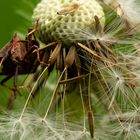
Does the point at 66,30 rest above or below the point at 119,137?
above

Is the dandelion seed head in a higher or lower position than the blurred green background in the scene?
higher

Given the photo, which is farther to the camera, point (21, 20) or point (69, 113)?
point (21, 20)

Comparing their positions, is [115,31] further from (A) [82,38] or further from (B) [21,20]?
(B) [21,20]

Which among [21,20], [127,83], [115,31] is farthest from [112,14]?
[21,20]

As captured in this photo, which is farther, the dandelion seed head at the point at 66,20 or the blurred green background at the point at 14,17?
the blurred green background at the point at 14,17

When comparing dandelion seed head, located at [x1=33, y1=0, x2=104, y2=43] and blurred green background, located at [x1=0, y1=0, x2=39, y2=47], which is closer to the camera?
dandelion seed head, located at [x1=33, y1=0, x2=104, y2=43]

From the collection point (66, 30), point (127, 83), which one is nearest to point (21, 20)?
point (66, 30)

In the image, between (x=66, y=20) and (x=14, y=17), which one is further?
(x=14, y=17)

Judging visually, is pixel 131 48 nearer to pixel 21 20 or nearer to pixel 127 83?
pixel 127 83

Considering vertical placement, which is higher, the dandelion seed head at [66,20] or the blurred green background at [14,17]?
the dandelion seed head at [66,20]
